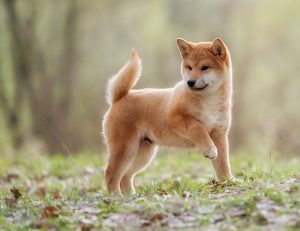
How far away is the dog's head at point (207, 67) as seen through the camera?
768 centimetres

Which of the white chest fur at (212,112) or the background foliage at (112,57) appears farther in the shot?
the background foliage at (112,57)

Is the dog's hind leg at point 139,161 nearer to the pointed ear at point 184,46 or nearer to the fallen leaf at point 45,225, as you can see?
the pointed ear at point 184,46

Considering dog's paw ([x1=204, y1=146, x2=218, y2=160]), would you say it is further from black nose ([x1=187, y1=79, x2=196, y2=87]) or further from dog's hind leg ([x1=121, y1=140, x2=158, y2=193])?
dog's hind leg ([x1=121, y1=140, x2=158, y2=193])

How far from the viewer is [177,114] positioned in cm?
770

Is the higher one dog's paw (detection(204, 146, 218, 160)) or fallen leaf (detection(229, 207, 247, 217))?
dog's paw (detection(204, 146, 218, 160))

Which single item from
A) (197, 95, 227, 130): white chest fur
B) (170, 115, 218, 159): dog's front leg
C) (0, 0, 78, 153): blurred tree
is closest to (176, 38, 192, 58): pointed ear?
(197, 95, 227, 130): white chest fur

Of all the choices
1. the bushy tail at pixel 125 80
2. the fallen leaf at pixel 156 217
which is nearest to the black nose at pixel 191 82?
the bushy tail at pixel 125 80

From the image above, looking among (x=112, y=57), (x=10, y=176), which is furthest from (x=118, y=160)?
(x=112, y=57)

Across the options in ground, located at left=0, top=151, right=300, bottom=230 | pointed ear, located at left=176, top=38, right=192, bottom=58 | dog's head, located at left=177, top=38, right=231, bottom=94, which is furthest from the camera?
pointed ear, located at left=176, top=38, right=192, bottom=58

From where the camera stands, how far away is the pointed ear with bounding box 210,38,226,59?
7766 mm

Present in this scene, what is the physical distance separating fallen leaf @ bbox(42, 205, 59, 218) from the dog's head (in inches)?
84.5

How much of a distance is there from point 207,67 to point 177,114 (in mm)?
624

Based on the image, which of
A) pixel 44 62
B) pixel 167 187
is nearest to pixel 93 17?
pixel 44 62

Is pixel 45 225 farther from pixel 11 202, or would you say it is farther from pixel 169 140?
pixel 169 140
